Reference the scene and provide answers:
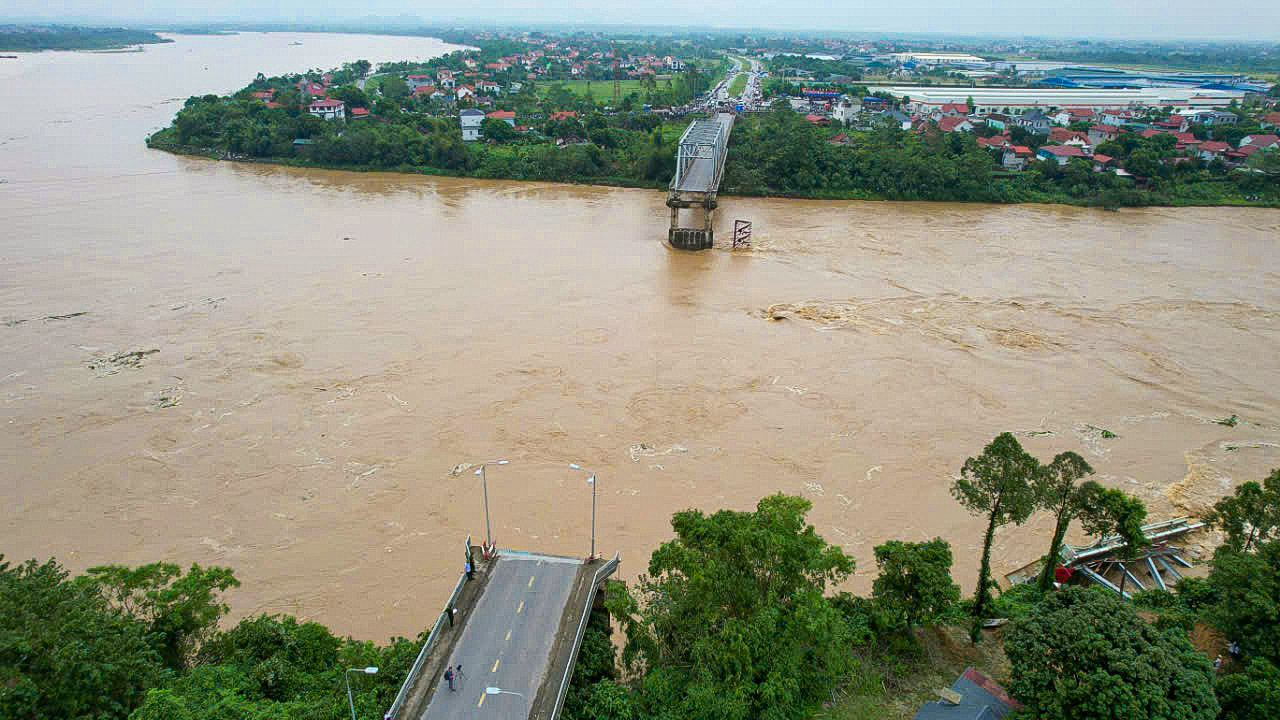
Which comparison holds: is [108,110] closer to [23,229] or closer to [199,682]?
[23,229]

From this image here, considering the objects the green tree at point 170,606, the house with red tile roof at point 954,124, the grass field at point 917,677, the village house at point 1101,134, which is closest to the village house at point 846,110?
the house with red tile roof at point 954,124

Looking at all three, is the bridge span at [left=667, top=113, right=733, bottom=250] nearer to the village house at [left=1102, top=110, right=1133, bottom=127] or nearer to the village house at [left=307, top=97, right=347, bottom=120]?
the village house at [left=307, top=97, right=347, bottom=120]

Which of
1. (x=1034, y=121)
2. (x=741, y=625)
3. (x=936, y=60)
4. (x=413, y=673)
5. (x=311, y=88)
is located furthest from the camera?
(x=936, y=60)

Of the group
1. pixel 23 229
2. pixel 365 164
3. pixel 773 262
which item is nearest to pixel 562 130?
pixel 365 164

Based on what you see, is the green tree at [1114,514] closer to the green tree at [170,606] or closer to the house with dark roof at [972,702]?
the house with dark roof at [972,702]

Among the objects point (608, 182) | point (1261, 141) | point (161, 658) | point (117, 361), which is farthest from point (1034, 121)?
point (161, 658)

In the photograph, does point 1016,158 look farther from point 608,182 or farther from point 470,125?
point 470,125
